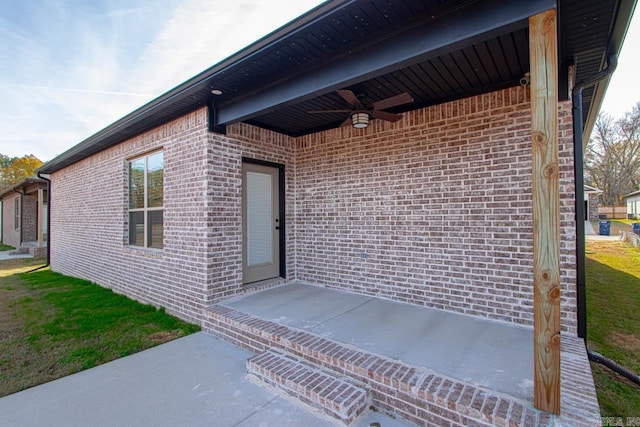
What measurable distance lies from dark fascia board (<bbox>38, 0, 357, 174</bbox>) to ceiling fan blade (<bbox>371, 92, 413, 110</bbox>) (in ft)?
3.92

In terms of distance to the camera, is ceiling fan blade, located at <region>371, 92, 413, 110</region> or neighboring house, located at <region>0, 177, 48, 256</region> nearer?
ceiling fan blade, located at <region>371, 92, 413, 110</region>

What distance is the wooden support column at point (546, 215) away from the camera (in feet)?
5.92

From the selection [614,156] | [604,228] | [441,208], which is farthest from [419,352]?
[614,156]

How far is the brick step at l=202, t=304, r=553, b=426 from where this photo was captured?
1.86 metres

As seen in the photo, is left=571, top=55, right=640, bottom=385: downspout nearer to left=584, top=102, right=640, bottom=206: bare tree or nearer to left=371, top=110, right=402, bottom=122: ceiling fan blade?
left=371, top=110, right=402, bottom=122: ceiling fan blade

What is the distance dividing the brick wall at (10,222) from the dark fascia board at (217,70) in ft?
45.1

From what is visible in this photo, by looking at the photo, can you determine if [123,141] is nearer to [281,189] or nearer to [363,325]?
[281,189]

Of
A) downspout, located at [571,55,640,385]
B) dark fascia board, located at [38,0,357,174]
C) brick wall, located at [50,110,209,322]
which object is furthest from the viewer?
brick wall, located at [50,110,209,322]

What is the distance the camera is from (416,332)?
3111 millimetres

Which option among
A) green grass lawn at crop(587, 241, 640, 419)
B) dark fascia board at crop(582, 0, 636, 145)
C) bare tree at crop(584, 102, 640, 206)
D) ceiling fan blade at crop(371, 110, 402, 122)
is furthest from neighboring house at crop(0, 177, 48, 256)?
bare tree at crop(584, 102, 640, 206)

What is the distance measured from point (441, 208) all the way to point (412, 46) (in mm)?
2115

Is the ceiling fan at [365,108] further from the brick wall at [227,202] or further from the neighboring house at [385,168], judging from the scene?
the brick wall at [227,202]

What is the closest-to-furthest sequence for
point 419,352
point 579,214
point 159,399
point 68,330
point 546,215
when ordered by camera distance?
point 546,215 → point 159,399 → point 419,352 → point 579,214 → point 68,330

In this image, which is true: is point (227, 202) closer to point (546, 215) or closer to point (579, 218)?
point (546, 215)
